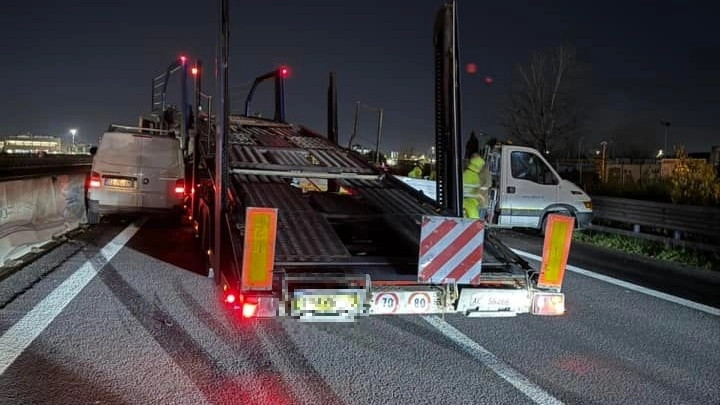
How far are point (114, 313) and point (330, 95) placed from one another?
6.22m

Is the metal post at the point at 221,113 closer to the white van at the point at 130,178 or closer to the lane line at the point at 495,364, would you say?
the lane line at the point at 495,364

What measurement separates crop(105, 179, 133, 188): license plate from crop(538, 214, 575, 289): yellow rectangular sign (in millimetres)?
10362

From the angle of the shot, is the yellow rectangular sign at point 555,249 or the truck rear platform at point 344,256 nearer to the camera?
the truck rear platform at point 344,256

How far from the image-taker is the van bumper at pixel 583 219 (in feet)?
47.9

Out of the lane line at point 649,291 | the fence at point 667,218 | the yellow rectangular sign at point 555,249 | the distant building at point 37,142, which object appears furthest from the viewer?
the distant building at point 37,142

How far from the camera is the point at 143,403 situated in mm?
4305

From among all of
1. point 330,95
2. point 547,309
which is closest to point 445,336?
point 547,309

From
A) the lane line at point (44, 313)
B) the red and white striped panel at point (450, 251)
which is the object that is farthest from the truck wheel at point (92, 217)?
the red and white striped panel at point (450, 251)

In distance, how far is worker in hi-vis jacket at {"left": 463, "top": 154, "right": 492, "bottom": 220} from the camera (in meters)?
12.3

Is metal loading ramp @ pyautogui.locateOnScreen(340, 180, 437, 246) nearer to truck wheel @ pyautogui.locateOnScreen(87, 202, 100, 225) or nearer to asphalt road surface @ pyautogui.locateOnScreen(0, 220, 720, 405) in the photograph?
asphalt road surface @ pyautogui.locateOnScreen(0, 220, 720, 405)

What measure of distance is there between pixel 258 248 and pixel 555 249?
2579mm

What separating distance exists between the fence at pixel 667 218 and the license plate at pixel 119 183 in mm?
10828

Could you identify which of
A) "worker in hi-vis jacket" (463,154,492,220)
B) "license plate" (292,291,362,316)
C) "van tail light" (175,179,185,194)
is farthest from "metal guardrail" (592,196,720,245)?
"van tail light" (175,179,185,194)

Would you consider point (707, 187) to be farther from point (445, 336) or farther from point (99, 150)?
point (99, 150)
